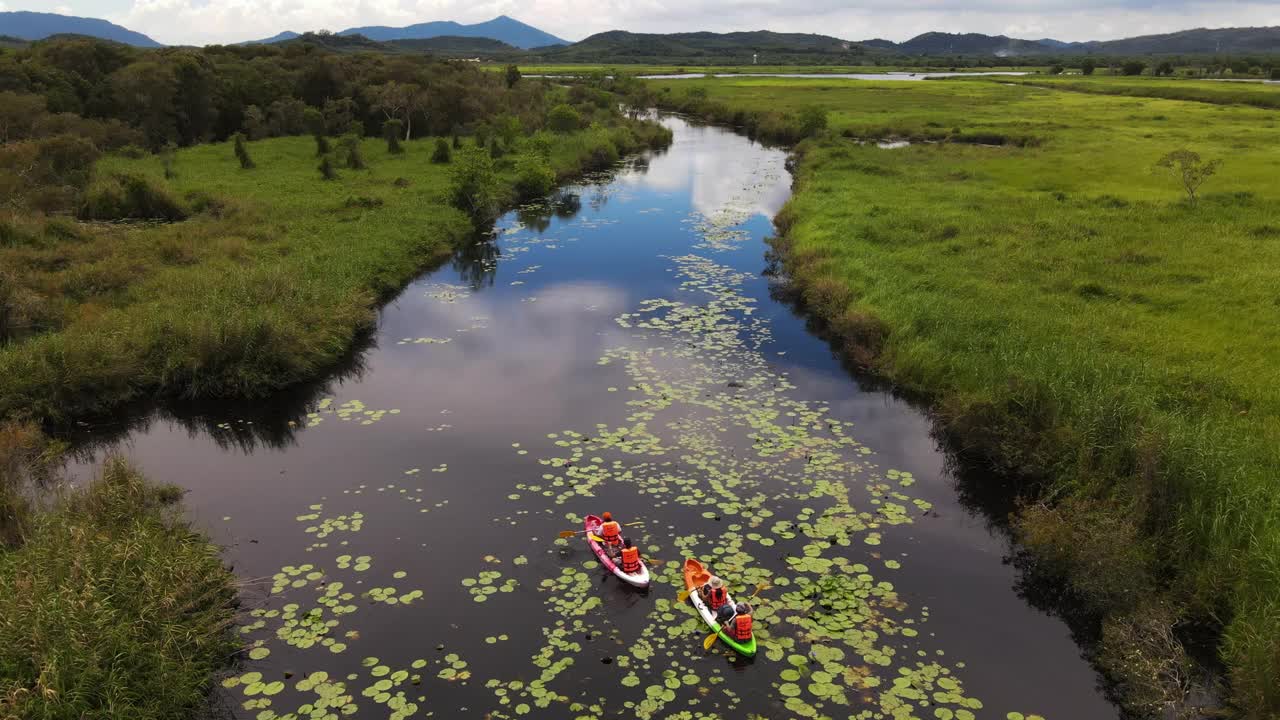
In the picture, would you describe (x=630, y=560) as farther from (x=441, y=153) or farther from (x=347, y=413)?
(x=441, y=153)

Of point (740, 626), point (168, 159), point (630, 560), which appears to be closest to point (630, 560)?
point (630, 560)

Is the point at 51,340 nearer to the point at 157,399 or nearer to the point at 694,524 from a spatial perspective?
the point at 157,399

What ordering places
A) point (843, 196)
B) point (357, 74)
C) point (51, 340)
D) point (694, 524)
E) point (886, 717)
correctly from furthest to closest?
→ point (357, 74), point (843, 196), point (51, 340), point (694, 524), point (886, 717)

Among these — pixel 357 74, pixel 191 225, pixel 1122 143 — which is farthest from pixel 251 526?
pixel 357 74

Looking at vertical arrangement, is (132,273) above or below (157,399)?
above

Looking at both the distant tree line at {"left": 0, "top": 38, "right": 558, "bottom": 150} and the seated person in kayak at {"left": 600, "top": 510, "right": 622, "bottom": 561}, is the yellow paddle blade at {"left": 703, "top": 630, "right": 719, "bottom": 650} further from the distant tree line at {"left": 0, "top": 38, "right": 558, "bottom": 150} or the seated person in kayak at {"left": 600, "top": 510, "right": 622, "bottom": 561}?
the distant tree line at {"left": 0, "top": 38, "right": 558, "bottom": 150}

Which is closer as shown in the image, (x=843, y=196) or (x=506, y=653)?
(x=506, y=653)
